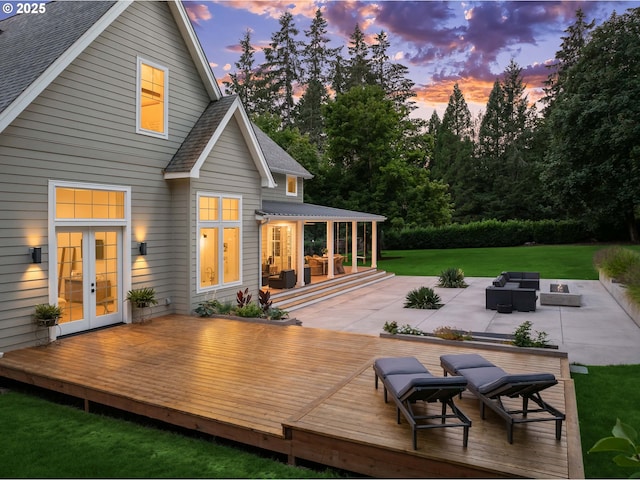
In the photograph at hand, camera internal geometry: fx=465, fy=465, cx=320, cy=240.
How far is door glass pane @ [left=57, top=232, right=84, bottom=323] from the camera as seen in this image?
8719 mm

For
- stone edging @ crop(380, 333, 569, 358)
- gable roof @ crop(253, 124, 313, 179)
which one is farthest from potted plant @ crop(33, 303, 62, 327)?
gable roof @ crop(253, 124, 313, 179)

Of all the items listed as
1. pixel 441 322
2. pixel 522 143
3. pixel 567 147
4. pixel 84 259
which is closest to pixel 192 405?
pixel 84 259

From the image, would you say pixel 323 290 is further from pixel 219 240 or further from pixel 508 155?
pixel 508 155

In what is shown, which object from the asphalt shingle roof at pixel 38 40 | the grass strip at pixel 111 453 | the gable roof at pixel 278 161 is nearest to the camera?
the grass strip at pixel 111 453

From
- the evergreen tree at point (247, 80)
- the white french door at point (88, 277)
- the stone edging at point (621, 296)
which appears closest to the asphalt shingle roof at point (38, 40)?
the white french door at point (88, 277)

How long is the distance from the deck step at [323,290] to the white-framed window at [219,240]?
89.5 inches

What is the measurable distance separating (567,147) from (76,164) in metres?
28.8

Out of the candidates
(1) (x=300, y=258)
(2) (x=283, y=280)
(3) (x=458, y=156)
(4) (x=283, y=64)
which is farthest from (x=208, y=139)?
(3) (x=458, y=156)

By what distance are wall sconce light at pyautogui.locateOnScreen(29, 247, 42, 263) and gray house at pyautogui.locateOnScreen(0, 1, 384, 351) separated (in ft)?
0.07

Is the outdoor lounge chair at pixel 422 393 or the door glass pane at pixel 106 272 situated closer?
the outdoor lounge chair at pixel 422 393

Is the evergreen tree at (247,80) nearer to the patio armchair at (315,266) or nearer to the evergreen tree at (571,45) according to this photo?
the evergreen tree at (571,45)

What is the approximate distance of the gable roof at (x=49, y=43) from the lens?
7.89m

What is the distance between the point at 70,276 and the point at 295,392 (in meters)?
5.50

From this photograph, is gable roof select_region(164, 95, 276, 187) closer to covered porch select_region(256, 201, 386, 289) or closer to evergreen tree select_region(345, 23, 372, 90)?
Answer: covered porch select_region(256, 201, 386, 289)
